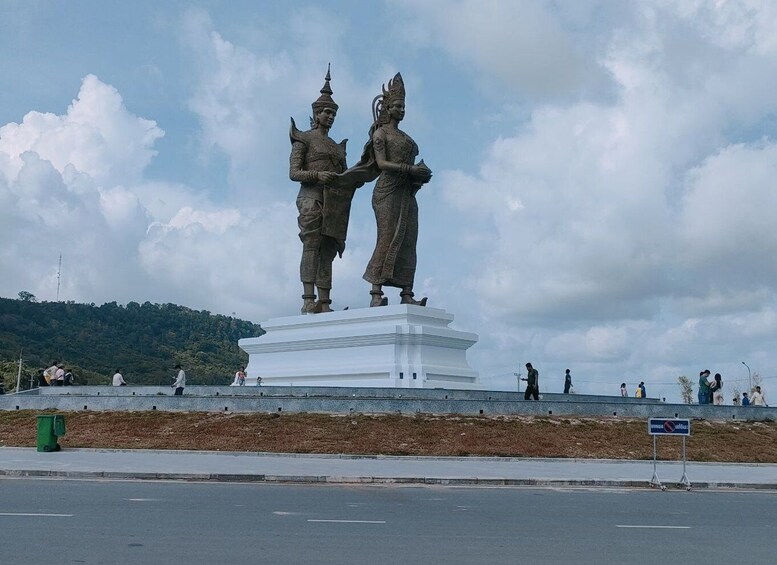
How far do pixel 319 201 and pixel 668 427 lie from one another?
645 inches

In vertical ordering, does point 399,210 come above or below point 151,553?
above

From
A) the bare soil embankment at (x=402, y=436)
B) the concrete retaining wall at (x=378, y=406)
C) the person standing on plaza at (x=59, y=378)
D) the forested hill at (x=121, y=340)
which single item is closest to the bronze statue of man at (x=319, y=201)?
the concrete retaining wall at (x=378, y=406)

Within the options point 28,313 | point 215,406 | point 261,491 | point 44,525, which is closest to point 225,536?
point 44,525

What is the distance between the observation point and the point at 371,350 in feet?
87.2

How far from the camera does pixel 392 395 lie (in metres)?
23.9

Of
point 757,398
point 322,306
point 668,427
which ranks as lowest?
point 668,427

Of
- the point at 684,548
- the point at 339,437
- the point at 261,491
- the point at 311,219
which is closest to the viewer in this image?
the point at 684,548

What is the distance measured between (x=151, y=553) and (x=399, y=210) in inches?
796

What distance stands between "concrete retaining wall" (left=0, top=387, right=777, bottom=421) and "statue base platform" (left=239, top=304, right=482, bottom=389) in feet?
6.08

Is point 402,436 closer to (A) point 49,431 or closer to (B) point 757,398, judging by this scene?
(A) point 49,431

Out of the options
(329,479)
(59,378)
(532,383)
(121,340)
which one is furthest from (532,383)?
(121,340)

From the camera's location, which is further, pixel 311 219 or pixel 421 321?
pixel 311 219

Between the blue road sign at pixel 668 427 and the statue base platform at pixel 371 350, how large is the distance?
10.2 metres

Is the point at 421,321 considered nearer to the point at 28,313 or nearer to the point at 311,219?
the point at 311,219
